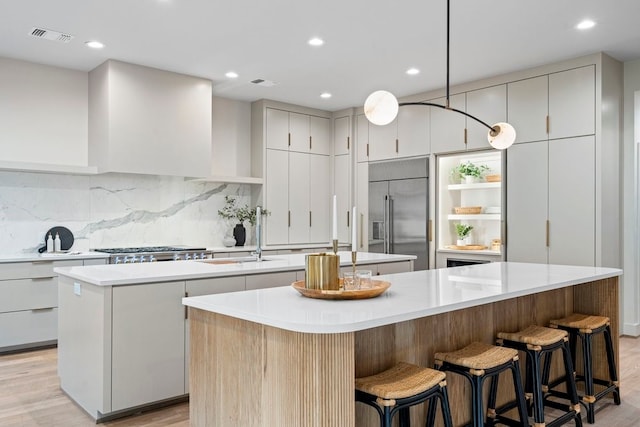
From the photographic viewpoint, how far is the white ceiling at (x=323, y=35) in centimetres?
368

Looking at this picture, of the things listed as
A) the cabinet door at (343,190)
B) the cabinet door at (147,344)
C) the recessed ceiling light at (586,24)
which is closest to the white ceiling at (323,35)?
the recessed ceiling light at (586,24)

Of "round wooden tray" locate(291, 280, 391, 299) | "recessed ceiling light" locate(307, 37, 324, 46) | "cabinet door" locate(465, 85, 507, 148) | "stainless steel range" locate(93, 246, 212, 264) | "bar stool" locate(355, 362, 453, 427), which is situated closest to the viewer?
"bar stool" locate(355, 362, 453, 427)

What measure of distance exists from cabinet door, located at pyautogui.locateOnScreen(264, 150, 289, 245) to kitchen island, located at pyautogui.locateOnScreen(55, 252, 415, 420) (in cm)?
→ 302

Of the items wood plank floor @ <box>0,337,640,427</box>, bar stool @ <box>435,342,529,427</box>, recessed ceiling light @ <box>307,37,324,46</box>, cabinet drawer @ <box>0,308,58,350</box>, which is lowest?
wood plank floor @ <box>0,337,640,427</box>

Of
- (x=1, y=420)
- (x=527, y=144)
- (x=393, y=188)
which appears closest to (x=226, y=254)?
(x=393, y=188)

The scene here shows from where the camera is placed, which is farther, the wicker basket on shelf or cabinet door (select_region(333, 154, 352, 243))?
cabinet door (select_region(333, 154, 352, 243))

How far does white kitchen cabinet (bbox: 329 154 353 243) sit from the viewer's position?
22.9 feet

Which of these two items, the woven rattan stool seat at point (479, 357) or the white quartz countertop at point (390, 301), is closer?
the white quartz countertop at point (390, 301)

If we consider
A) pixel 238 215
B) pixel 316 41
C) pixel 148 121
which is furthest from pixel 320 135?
pixel 316 41

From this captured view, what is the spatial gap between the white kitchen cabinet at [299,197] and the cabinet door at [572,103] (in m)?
3.14

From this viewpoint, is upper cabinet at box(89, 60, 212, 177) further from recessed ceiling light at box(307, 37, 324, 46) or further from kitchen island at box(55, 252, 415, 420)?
kitchen island at box(55, 252, 415, 420)

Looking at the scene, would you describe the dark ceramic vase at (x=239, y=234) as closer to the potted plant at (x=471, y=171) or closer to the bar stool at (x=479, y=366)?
the potted plant at (x=471, y=171)

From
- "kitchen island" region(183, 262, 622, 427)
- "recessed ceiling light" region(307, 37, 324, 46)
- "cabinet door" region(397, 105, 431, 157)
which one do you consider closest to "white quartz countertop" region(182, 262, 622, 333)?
"kitchen island" region(183, 262, 622, 427)

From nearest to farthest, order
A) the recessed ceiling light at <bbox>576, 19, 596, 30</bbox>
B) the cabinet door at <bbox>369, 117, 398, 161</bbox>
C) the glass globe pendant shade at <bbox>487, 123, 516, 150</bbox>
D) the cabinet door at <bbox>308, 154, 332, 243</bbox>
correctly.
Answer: the glass globe pendant shade at <bbox>487, 123, 516, 150</bbox> < the recessed ceiling light at <bbox>576, 19, 596, 30</bbox> < the cabinet door at <bbox>369, 117, 398, 161</bbox> < the cabinet door at <bbox>308, 154, 332, 243</bbox>
